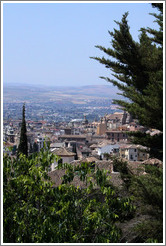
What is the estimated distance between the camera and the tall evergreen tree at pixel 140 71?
26.4 ft

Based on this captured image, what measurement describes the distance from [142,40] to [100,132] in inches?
4148

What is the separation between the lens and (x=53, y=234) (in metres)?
6.84

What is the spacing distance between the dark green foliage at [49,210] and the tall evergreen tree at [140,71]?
149cm

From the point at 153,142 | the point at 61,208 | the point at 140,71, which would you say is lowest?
the point at 61,208

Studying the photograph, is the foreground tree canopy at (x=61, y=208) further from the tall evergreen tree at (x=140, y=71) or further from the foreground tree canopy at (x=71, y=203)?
the tall evergreen tree at (x=140, y=71)

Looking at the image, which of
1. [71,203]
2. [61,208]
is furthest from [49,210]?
[71,203]

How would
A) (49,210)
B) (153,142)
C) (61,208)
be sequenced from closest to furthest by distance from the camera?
(49,210), (61,208), (153,142)

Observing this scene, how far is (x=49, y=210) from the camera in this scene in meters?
7.24

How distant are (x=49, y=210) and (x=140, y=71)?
4129 millimetres

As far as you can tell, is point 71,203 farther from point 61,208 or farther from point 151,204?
point 151,204

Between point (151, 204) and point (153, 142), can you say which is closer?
point (151, 204)

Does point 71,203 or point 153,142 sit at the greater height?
point 153,142

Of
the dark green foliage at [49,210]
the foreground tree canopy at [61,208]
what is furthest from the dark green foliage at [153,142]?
the dark green foliage at [49,210]

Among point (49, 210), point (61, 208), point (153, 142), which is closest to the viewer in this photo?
point (49, 210)
